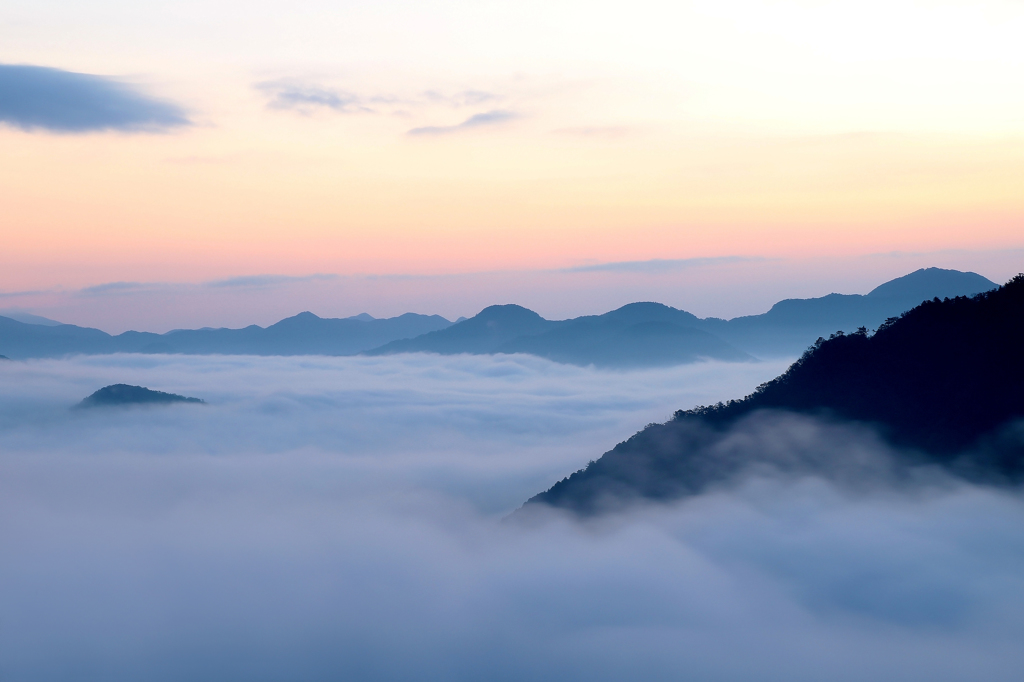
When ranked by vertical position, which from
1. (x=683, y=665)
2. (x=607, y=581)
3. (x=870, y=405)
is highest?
(x=870, y=405)

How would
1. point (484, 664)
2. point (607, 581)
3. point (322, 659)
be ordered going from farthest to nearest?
point (322, 659)
point (484, 664)
point (607, 581)

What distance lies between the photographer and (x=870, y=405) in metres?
106

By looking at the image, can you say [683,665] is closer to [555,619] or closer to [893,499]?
[555,619]

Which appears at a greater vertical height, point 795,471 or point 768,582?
point 795,471

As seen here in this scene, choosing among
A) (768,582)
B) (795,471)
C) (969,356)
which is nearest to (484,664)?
(768,582)

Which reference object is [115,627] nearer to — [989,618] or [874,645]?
[874,645]

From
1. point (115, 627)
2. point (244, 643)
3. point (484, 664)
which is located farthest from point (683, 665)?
point (115, 627)

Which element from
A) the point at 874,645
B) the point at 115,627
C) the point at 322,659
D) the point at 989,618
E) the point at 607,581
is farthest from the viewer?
the point at 115,627

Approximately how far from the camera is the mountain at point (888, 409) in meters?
96.6

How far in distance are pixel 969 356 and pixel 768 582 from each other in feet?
156

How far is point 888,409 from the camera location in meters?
105

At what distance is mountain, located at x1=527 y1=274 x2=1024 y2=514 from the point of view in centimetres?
9662

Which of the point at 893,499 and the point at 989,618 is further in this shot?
the point at 893,499

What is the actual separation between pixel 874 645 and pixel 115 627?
193m
